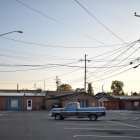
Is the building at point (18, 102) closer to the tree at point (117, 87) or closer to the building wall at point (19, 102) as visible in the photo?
the building wall at point (19, 102)

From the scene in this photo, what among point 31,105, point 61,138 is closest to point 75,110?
point 61,138

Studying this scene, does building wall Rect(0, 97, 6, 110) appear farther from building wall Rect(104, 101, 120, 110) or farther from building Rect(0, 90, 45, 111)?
building wall Rect(104, 101, 120, 110)

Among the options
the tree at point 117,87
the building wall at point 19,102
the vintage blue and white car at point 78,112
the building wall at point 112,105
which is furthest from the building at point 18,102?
the tree at point 117,87

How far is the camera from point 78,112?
35.9 meters

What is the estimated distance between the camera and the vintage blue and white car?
35.6 m

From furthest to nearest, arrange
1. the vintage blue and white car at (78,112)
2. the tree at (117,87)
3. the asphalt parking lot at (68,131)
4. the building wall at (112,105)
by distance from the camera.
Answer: the tree at (117,87) < the building wall at (112,105) < the vintage blue and white car at (78,112) < the asphalt parking lot at (68,131)

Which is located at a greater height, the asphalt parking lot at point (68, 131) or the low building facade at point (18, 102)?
the low building facade at point (18, 102)

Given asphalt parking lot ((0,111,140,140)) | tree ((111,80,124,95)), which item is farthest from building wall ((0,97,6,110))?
tree ((111,80,124,95))

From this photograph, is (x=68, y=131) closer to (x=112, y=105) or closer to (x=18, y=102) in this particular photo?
(x=18, y=102)

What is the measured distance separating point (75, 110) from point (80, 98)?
2862 cm

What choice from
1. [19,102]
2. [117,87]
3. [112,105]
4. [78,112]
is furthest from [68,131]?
[117,87]

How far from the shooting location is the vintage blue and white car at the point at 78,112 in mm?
35594

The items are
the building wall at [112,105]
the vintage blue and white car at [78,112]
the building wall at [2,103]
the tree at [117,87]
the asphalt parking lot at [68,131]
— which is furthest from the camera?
the tree at [117,87]

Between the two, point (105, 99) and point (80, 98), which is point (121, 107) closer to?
point (105, 99)
